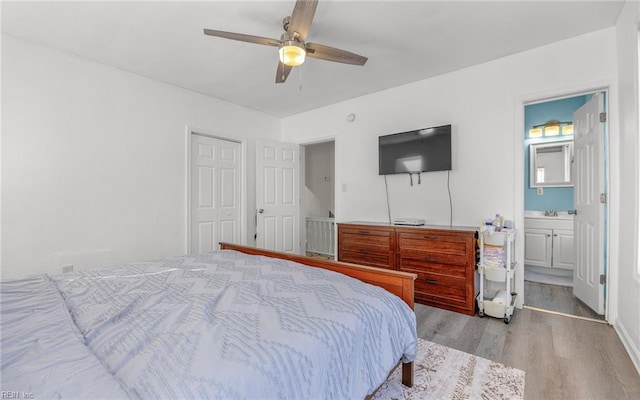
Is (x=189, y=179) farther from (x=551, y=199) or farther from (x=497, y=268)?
(x=551, y=199)

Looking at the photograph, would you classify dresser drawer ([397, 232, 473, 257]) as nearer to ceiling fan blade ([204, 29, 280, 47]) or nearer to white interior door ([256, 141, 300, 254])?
white interior door ([256, 141, 300, 254])

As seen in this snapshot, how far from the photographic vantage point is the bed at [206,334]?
0.78 m

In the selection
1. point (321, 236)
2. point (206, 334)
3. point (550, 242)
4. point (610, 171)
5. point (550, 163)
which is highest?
point (550, 163)

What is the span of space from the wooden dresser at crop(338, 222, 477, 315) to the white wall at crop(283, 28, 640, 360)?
51 centimetres

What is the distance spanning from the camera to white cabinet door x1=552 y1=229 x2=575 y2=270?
3.88 m

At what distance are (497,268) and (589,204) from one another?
119 centimetres

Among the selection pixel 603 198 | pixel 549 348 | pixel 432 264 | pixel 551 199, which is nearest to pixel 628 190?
pixel 603 198

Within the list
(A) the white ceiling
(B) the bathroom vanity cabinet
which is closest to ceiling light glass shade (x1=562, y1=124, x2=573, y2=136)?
(B) the bathroom vanity cabinet

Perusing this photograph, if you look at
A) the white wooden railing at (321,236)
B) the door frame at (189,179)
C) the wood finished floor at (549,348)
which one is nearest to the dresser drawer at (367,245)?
the wood finished floor at (549,348)

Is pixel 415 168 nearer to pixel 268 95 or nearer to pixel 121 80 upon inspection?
pixel 268 95

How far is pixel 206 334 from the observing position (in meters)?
1.00

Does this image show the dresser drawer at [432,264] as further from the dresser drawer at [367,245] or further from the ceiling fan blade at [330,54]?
the ceiling fan blade at [330,54]

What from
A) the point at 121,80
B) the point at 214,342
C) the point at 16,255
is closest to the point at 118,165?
the point at 121,80

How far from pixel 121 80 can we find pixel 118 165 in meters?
0.93
